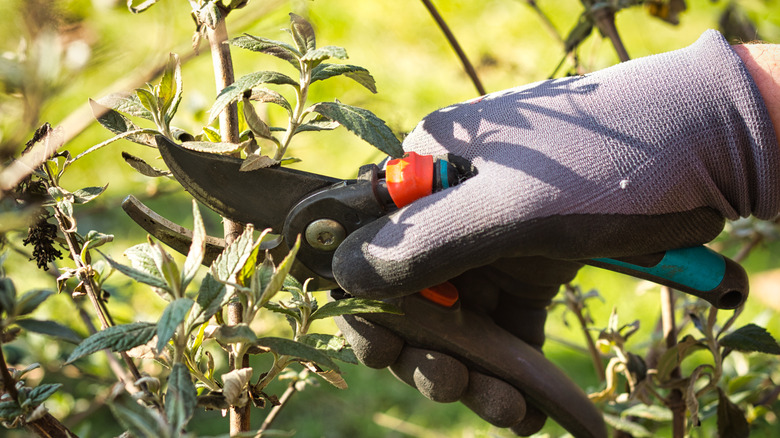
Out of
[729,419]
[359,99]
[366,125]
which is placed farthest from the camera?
[359,99]

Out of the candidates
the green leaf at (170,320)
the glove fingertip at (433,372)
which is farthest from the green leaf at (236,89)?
the glove fingertip at (433,372)

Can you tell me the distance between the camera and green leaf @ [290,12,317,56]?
0.83m

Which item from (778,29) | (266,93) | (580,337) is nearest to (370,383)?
(580,337)

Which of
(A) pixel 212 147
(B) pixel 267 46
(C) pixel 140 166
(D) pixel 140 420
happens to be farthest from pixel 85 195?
(D) pixel 140 420

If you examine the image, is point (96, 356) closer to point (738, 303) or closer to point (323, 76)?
point (323, 76)

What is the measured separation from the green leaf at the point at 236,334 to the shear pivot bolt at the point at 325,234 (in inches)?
8.8

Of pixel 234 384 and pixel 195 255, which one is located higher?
pixel 195 255

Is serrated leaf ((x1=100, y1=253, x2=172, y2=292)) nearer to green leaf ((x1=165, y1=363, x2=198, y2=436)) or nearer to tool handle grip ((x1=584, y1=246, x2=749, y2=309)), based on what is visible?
green leaf ((x1=165, y1=363, x2=198, y2=436))

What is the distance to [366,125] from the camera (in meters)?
0.82

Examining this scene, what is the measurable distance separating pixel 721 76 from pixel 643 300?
1714 millimetres

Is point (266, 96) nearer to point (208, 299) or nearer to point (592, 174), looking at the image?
point (208, 299)

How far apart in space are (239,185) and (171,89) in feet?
0.49

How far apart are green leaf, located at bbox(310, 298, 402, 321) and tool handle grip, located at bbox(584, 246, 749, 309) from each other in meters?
0.36

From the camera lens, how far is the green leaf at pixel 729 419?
1251 millimetres
